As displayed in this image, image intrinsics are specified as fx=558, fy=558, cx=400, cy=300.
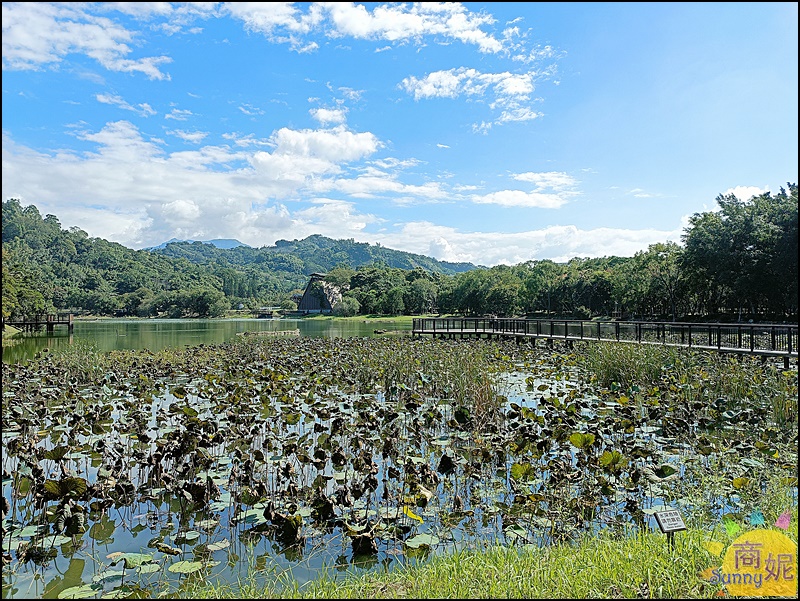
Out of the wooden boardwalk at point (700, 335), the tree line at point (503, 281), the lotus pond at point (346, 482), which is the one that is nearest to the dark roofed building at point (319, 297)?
the tree line at point (503, 281)

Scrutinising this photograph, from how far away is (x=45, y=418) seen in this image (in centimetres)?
761

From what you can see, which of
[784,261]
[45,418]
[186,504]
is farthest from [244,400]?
[784,261]

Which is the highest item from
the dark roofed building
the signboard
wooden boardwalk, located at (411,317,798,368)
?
the dark roofed building

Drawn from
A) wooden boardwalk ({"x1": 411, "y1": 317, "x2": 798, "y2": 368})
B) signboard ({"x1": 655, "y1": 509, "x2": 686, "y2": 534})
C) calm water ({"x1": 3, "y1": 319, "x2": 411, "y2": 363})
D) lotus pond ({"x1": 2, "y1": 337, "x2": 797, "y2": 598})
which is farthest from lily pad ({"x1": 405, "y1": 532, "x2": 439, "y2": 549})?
calm water ({"x1": 3, "y1": 319, "x2": 411, "y2": 363})

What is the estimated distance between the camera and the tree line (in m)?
31.9

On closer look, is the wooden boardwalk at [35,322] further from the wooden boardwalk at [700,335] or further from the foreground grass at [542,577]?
the foreground grass at [542,577]

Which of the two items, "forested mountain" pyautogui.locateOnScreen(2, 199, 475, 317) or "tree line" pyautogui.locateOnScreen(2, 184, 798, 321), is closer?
"tree line" pyautogui.locateOnScreen(2, 184, 798, 321)

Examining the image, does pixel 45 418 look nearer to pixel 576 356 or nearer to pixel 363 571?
pixel 363 571

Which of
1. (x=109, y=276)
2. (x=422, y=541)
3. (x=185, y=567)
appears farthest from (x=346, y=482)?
(x=109, y=276)

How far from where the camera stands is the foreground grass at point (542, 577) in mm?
3023

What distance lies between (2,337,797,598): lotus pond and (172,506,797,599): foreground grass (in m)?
0.33

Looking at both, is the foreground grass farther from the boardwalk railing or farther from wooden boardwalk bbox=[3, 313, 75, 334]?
wooden boardwalk bbox=[3, 313, 75, 334]

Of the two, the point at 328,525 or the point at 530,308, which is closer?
the point at 328,525

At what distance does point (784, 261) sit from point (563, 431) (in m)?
30.9
